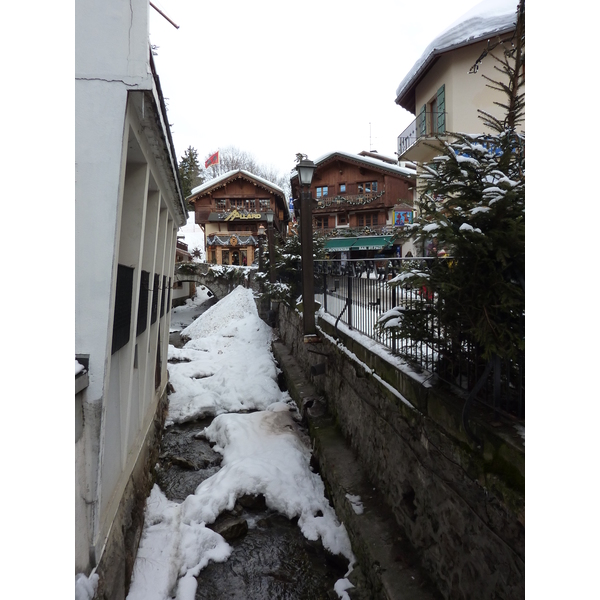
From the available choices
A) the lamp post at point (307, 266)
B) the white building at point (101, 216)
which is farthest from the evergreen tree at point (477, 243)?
the lamp post at point (307, 266)

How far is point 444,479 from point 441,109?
580 inches

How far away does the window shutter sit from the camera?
1452 centimetres

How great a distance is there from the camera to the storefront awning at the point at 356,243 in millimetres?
29875

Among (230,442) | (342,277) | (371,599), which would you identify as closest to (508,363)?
(371,599)

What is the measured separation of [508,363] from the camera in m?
2.54

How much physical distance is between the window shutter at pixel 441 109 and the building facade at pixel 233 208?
23.7 metres

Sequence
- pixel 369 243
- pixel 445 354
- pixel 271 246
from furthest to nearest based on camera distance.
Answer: pixel 369 243 → pixel 271 246 → pixel 445 354

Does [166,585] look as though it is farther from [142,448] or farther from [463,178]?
[463,178]

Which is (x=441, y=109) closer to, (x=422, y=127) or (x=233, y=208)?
(x=422, y=127)

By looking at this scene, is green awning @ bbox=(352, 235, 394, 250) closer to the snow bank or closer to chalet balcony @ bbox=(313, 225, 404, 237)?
chalet balcony @ bbox=(313, 225, 404, 237)

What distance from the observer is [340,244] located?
30.7m

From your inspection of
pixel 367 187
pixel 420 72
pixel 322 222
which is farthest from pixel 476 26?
pixel 322 222

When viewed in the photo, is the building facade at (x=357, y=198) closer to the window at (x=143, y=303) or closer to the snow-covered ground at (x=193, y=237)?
the window at (x=143, y=303)

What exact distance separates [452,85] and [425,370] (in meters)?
13.6
